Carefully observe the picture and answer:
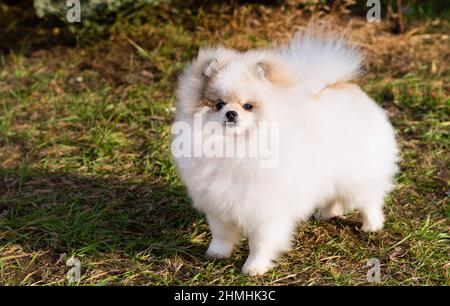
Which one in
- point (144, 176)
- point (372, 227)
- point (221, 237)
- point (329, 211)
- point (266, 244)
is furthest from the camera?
point (144, 176)

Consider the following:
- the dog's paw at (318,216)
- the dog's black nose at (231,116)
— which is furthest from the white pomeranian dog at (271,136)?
the dog's paw at (318,216)

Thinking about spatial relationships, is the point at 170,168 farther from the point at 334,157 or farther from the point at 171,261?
the point at 334,157

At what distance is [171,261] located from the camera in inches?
124

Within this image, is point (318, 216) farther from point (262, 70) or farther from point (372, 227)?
point (262, 70)

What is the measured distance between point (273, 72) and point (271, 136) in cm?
29

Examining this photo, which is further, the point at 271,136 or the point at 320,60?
the point at 320,60

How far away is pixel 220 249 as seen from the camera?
315 centimetres

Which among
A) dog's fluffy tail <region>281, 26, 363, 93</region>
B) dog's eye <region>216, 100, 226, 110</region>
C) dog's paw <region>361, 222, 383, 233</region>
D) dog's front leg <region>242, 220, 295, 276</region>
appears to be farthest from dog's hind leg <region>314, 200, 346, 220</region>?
dog's eye <region>216, 100, 226, 110</region>

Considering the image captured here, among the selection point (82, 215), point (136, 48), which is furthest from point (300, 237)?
point (136, 48)

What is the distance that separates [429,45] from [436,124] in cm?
135

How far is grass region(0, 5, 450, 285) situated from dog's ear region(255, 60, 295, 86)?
931 mm

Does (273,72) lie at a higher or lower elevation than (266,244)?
higher

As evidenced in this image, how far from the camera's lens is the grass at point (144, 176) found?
3.10 meters

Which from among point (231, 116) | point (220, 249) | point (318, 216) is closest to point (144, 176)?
point (220, 249)
